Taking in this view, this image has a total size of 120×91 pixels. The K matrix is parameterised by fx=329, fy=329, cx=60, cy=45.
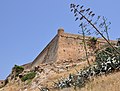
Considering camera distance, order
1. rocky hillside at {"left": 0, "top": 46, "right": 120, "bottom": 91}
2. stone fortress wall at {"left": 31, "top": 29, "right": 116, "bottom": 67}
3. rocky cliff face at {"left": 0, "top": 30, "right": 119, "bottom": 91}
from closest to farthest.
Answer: rocky hillside at {"left": 0, "top": 46, "right": 120, "bottom": 91}
rocky cliff face at {"left": 0, "top": 30, "right": 119, "bottom": 91}
stone fortress wall at {"left": 31, "top": 29, "right": 116, "bottom": 67}

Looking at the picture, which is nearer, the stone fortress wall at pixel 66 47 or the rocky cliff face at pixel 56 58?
the rocky cliff face at pixel 56 58

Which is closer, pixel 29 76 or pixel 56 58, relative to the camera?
pixel 29 76

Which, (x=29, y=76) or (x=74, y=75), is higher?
(x=29, y=76)

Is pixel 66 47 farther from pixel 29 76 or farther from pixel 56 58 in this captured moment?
pixel 29 76

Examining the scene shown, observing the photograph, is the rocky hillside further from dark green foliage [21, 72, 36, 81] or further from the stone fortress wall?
the stone fortress wall

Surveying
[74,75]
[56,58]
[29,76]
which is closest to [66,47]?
[56,58]

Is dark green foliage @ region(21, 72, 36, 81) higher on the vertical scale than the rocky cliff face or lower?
lower

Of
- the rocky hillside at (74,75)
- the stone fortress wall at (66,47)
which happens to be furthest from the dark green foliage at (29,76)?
the stone fortress wall at (66,47)

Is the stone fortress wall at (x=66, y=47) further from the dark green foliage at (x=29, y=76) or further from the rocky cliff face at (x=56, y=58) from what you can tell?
the dark green foliage at (x=29, y=76)

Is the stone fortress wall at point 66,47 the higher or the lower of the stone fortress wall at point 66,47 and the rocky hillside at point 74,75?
the higher

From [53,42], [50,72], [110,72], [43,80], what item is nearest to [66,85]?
[110,72]

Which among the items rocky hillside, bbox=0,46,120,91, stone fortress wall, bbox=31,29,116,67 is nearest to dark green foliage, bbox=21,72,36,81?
rocky hillside, bbox=0,46,120,91

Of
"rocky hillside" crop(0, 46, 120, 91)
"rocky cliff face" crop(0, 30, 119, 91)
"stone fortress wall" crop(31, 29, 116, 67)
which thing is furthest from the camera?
"stone fortress wall" crop(31, 29, 116, 67)

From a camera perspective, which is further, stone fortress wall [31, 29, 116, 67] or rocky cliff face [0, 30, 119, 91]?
stone fortress wall [31, 29, 116, 67]
